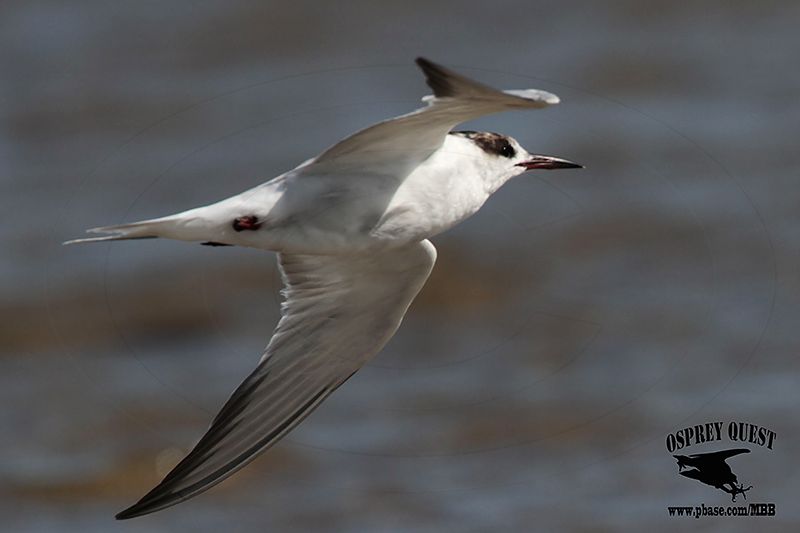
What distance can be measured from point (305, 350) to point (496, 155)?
1034 mm

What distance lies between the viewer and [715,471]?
8867mm

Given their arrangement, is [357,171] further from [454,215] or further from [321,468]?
[321,468]

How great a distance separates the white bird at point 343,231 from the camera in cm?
524

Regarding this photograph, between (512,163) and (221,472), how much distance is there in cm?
147

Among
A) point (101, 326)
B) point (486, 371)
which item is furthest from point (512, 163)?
point (101, 326)

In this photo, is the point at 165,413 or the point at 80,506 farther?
the point at 165,413

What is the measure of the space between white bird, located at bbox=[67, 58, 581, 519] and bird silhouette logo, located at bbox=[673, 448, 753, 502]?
9.95 ft

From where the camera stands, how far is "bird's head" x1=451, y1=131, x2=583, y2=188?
5.68m

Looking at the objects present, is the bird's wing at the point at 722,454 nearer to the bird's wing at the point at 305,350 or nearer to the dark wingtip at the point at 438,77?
the bird's wing at the point at 305,350

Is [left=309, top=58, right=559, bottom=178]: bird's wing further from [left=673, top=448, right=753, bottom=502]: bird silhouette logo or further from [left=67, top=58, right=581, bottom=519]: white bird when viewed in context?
[left=673, top=448, right=753, bottom=502]: bird silhouette logo

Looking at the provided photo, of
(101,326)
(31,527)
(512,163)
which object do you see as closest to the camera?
(512,163)

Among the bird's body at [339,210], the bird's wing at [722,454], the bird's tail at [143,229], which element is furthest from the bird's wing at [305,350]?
the bird's wing at [722,454]

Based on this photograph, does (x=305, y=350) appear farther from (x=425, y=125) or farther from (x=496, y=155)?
(x=425, y=125)

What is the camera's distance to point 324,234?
541 centimetres
